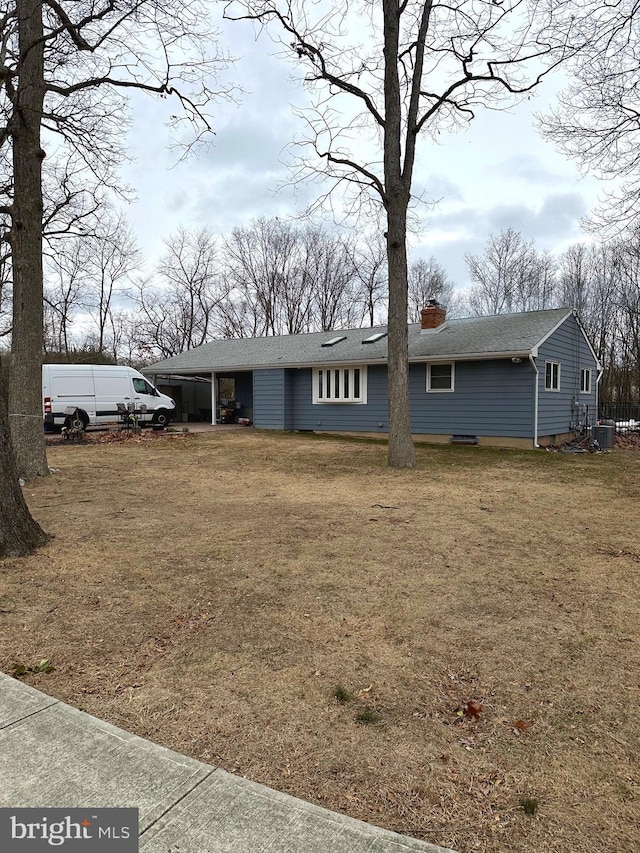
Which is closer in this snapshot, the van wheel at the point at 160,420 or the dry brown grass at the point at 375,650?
the dry brown grass at the point at 375,650

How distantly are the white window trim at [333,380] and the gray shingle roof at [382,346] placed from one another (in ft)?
1.17

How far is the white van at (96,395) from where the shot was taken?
51.9 feet

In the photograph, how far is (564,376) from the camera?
15188 mm

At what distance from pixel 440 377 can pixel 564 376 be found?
12.6 ft

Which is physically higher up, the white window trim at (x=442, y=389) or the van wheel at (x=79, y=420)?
the white window trim at (x=442, y=389)

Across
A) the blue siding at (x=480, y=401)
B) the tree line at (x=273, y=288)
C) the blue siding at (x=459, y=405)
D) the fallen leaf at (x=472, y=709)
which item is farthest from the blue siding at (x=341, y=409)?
the tree line at (x=273, y=288)

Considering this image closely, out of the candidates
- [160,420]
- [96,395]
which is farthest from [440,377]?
[96,395]

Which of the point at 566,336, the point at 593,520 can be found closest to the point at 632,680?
the point at 593,520

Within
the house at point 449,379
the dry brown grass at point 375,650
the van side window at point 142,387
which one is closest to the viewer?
the dry brown grass at point 375,650

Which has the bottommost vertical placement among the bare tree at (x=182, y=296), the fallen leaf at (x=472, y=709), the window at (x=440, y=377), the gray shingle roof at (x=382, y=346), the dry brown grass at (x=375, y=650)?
the fallen leaf at (x=472, y=709)

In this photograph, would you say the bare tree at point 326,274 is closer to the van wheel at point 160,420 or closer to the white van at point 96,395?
the van wheel at point 160,420

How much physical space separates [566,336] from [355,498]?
11.3 m

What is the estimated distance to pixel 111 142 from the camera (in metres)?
10.4

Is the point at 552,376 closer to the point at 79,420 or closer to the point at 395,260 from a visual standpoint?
the point at 395,260
